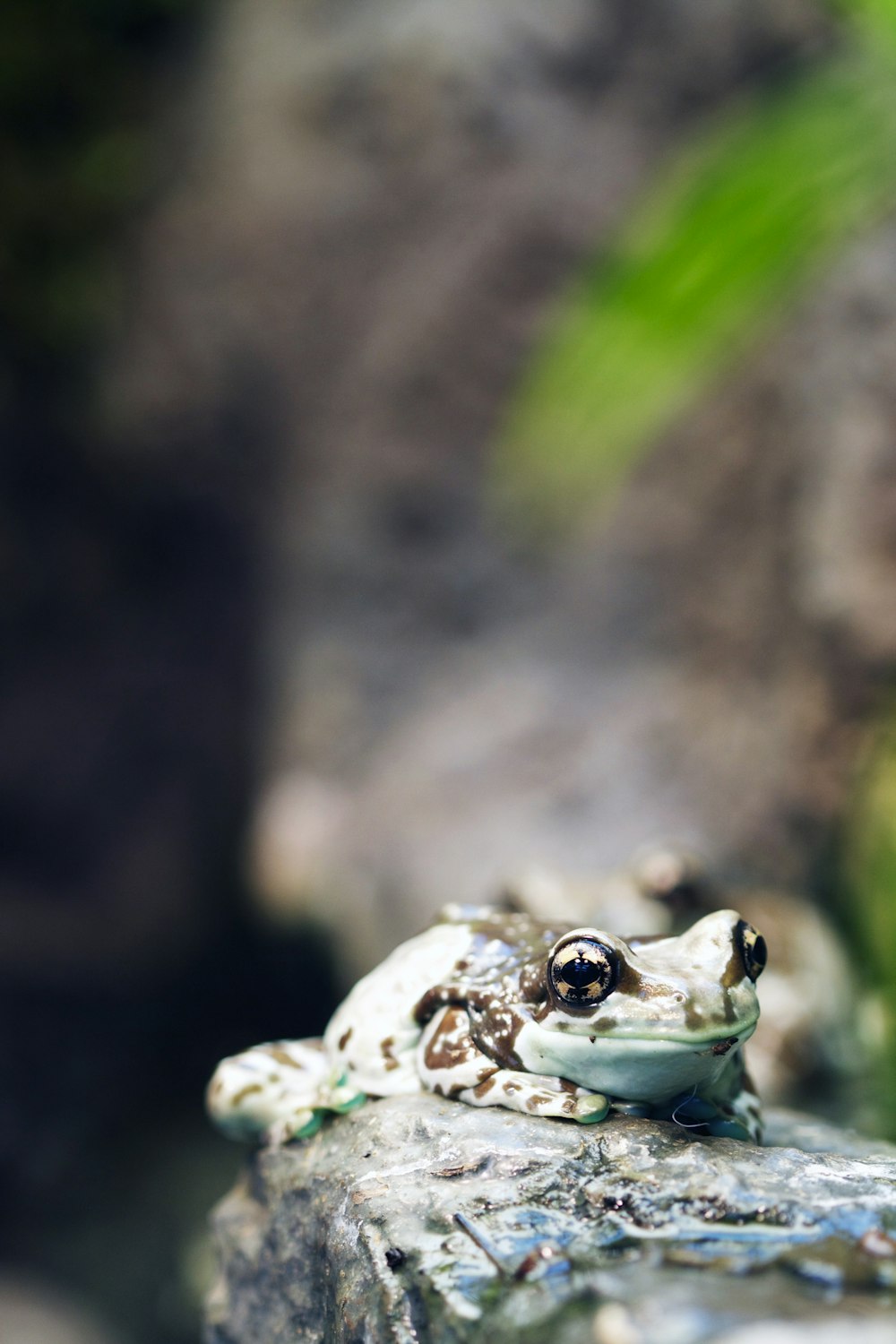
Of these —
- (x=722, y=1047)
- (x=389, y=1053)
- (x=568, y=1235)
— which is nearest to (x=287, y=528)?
(x=389, y=1053)

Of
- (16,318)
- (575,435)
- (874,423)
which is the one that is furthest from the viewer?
(16,318)

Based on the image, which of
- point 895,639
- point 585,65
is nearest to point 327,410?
point 585,65

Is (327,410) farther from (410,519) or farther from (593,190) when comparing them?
(593,190)

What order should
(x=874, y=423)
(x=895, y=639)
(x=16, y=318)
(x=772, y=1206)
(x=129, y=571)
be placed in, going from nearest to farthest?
1. (x=772, y=1206)
2. (x=895, y=639)
3. (x=874, y=423)
4. (x=16, y=318)
5. (x=129, y=571)

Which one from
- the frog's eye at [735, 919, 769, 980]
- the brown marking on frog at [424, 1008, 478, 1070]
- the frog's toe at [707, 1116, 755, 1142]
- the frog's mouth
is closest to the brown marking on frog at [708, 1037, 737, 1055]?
the frog's mouth

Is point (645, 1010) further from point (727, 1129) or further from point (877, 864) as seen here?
point (877, 864)

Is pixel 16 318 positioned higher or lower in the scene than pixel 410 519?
higher

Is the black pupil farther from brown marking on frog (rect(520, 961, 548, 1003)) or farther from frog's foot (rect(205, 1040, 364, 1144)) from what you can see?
frog's foot (rect(205, 1040, 364, 1144))
